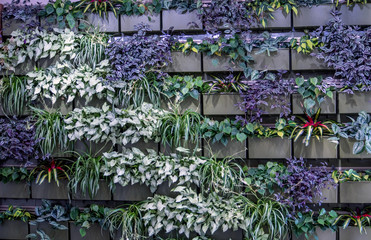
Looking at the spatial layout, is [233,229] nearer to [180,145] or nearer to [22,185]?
[180,145]

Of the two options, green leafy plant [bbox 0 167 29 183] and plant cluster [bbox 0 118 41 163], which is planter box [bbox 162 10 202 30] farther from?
green leafy plant [bbox 0 167 29 183]

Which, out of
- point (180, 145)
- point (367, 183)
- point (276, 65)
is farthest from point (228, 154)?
point (367, 183)

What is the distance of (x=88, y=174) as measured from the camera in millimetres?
2533

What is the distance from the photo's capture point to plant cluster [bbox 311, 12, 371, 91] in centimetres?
240

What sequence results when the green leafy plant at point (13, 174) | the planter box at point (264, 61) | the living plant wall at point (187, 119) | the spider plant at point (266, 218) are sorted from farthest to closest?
the green leafy plant at point (13, 174)
the planter box at point (264, 61)
the living plant wall at point (187, 119)
the spider plant at point (266, 218)

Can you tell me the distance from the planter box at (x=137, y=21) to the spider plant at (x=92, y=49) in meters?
0.17

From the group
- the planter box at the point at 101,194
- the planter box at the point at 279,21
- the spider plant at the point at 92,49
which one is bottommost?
the planter box at the point at 101,194

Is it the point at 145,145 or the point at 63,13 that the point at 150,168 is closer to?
the point at 145,145

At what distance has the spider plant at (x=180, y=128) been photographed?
2451 millimetres

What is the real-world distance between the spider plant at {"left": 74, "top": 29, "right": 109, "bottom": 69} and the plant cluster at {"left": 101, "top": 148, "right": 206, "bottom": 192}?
2.40ft

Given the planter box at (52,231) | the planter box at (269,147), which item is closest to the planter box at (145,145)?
the planter box at (269,147)

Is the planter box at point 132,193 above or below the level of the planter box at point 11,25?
below

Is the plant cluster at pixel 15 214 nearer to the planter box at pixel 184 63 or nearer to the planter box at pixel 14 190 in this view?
the planter box at pixel 14 190

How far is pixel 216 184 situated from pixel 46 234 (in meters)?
1.39
